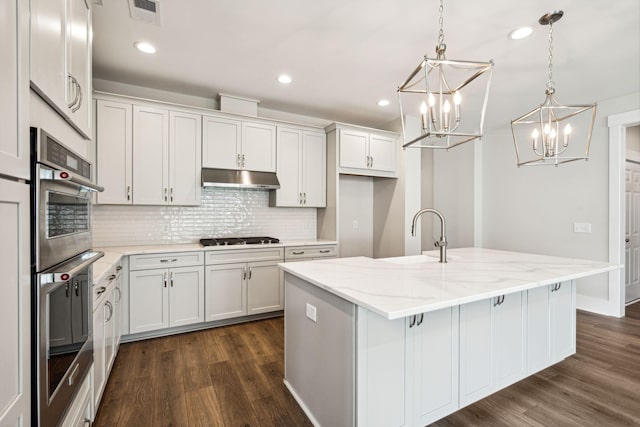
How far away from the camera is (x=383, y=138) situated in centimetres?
445

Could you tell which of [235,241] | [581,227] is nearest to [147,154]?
[235,241]

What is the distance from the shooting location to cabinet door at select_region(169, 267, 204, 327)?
3.14m

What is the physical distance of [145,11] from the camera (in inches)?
83.3

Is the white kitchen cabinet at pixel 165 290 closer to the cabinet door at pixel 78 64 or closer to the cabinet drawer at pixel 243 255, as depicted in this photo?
the cabinet drawer at pixel 243 255

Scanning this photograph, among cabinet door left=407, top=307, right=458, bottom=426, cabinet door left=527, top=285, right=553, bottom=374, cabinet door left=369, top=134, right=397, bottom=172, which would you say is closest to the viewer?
cabinet door left=407, top=307, right=458, bottom=426

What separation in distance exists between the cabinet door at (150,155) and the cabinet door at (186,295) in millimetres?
811

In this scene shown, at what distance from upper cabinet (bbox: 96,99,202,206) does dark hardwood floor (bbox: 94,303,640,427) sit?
152cm

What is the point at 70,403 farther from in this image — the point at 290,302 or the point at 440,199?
the point at 440,199

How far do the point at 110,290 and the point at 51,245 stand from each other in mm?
1384

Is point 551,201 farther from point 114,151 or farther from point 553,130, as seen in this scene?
point 114,151

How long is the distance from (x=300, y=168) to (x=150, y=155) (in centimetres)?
175

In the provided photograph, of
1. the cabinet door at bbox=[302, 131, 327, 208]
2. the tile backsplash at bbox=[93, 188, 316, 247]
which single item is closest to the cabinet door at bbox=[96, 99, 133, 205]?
the tile backsplash at bbox=[93, 188, 316, 247]

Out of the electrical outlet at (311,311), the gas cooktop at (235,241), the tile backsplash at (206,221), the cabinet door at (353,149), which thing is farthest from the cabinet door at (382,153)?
the electrical outlet at (311,311)

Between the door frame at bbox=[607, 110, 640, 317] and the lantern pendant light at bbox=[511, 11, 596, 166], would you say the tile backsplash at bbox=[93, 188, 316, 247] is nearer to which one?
the lantern pendant light at bbox=[511, 11, 596, 166]
